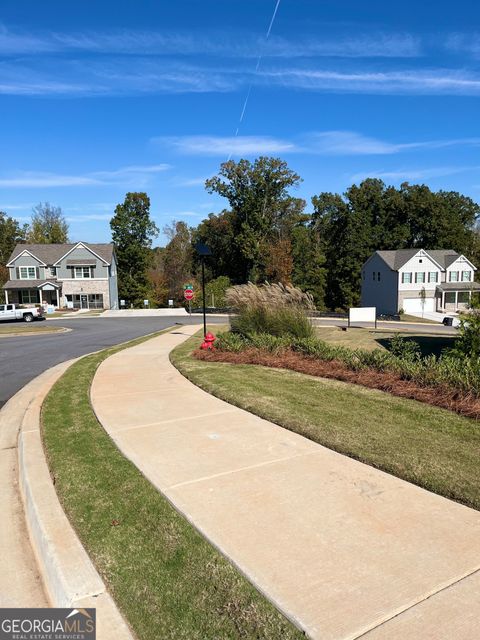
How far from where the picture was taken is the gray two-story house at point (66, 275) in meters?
51.1

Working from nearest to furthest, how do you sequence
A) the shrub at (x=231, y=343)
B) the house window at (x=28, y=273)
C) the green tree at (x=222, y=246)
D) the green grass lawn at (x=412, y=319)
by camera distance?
the shrub at (x=231, y=343) < the green grass lawn at (x=412, y=319) < the house window at (x=28, y=273) < the green tree at (x=222, y=246)

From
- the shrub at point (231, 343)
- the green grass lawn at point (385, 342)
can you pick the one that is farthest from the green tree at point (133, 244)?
the shrub at point (231, 343)

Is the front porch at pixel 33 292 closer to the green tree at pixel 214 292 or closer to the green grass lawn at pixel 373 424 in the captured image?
the green tree at pixel 214 292

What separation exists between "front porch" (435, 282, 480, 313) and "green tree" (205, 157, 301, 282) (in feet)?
71.1

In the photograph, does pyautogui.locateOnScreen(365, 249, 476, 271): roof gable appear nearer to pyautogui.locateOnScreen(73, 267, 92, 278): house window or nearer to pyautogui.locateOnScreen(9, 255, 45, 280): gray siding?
pyautogui.locateOnScreen(73, 267, 92, 278): house window

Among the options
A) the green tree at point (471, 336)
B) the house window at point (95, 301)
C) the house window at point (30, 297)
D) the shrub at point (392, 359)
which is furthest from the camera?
the house window at point (95, 301)

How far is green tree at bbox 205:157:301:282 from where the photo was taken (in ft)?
184

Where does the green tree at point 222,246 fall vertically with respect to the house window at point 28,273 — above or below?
above

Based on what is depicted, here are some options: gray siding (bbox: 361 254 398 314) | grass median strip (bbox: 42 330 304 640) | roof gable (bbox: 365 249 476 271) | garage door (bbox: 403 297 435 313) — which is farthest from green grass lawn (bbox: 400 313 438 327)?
grass median strip (bbox: 42 330 304 640)

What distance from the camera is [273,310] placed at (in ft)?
41.9

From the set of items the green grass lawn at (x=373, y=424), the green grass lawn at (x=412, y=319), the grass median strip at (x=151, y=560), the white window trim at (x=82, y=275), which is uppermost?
the white window trim at (x=82, y=275)

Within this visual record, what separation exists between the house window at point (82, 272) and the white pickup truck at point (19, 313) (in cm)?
1737

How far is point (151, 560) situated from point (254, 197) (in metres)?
55.9

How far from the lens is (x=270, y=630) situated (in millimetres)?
2500
